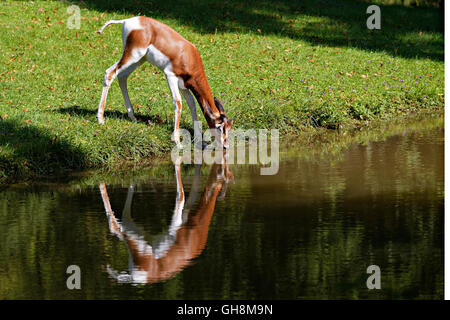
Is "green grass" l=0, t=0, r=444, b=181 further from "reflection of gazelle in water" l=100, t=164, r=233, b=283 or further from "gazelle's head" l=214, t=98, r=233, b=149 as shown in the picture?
"reflection of gazelle in water" l=100, t=164, r=233, b=283

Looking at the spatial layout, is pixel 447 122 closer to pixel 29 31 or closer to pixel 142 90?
pixel 142 90

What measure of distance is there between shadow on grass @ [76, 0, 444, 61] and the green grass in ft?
0.15

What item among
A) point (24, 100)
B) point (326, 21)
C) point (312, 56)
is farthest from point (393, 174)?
point (326, 21)

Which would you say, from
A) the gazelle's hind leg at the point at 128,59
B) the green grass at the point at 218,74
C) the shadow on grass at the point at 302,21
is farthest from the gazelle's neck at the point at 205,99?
the shadow on grass at the point at 302,21

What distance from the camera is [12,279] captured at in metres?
6.60

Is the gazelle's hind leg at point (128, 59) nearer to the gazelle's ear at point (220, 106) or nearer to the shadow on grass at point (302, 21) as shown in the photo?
the gazelle's ear at point (220, 106)

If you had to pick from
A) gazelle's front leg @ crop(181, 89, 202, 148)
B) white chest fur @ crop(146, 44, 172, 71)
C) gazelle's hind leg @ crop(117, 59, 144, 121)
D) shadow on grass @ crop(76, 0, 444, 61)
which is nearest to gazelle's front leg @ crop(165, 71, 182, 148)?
white chest fur @ crop(146, 44, 172, 71)

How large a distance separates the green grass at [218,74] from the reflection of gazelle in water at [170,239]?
2.04 m

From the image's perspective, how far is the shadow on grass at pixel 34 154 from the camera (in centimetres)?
1060

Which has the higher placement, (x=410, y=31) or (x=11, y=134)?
(x=410, y=31)

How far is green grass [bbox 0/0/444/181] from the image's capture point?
1175cm

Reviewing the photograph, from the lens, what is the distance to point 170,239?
7.66 metres

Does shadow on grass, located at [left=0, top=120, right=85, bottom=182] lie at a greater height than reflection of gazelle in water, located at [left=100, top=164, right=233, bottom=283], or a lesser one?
greater

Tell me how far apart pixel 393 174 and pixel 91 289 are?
17.3 feet
